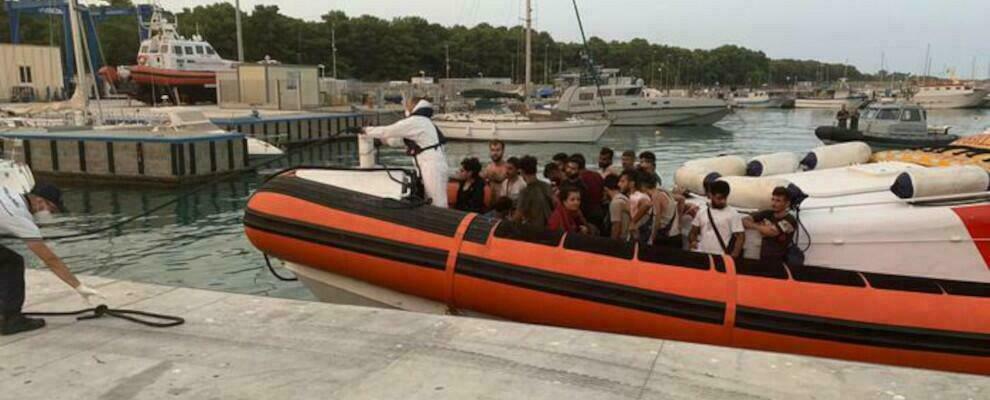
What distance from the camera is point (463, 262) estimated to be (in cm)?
514

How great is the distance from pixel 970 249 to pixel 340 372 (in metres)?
4.64

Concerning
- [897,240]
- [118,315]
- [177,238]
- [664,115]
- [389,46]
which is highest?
[389,46]

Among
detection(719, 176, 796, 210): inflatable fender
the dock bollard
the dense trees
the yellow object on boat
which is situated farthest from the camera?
the dense trees

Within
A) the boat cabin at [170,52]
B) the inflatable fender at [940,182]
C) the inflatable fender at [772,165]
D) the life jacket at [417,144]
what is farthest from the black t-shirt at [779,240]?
the boat cabin at [170,52]

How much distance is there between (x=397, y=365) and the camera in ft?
11.8

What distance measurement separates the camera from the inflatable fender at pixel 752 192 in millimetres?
5836

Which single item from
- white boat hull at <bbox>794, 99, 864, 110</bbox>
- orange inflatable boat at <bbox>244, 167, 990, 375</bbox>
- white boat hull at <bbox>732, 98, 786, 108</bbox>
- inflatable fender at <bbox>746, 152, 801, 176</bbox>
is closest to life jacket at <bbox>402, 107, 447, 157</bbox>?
orange inflatable boat at <bbox>244, 167, 990, 375</bbox>

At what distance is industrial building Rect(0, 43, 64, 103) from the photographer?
37.6m

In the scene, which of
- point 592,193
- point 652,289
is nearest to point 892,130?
point 592,193

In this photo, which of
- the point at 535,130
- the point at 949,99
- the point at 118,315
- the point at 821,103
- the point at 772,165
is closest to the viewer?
the point at 118,315

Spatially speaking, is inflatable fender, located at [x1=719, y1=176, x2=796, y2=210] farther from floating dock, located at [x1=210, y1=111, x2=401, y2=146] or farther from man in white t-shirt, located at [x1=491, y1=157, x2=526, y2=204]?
floating dock, located at [x1=210, y1=111, x2=401, y2=146]

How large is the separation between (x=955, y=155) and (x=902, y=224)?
2366 millimetres

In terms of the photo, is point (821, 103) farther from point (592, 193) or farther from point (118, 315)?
point (118, 315)

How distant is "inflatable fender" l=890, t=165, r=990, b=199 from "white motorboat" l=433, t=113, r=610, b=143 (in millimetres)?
23502
